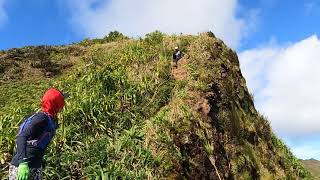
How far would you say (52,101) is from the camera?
243 inches

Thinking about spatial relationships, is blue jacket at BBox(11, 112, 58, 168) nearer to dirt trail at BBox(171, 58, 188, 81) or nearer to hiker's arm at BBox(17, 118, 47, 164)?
hiker's arm at BBox(17, 118, 47, 164)

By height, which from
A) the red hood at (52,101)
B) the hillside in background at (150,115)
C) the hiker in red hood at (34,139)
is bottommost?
the hiker in red hood at (34,139)

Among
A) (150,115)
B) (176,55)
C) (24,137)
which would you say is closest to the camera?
(24,137)

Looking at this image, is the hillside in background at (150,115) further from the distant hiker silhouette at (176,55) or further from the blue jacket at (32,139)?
→ the blue jacket at (32,139)

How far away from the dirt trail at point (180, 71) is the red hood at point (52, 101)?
573 centimetres

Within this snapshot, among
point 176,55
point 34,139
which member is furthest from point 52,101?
point 176,55

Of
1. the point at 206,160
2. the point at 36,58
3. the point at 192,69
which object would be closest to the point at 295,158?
the point at 192,69

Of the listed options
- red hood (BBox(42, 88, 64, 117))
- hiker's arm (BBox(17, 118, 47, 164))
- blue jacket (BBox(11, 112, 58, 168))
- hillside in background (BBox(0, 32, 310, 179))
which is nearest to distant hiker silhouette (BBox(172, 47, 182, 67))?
hillside in background (BBox(0, 32, 310, 179))

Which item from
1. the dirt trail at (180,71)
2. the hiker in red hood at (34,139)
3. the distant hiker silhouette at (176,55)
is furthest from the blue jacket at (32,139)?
A: the distant hiker silhouette at (176,55)

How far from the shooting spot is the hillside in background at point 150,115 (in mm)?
8383

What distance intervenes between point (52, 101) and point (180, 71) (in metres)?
6.21

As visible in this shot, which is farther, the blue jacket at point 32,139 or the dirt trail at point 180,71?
the dirt trail at point 180,71

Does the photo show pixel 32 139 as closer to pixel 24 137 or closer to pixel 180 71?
pixel 24 137

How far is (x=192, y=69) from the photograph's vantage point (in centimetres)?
1209
